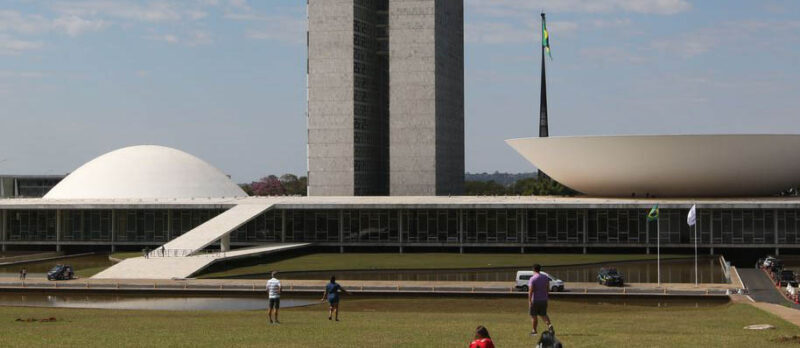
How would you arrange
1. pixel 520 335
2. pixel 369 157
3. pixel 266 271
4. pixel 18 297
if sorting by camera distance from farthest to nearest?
pixel 369 157 < pixel 266 271 < pixel 18 297 < pixel 520 335

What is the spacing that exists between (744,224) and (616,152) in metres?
10.7

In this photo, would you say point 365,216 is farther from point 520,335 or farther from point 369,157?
point 520,335

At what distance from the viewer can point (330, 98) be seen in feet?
385

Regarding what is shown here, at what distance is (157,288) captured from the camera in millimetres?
50469

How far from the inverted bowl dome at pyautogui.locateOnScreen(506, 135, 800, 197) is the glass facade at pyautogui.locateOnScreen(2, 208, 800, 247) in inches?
151

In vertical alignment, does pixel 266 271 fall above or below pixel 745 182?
below

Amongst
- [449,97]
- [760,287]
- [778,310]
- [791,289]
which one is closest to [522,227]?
[760,287]

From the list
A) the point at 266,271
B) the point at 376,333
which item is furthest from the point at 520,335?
the point at 266,271

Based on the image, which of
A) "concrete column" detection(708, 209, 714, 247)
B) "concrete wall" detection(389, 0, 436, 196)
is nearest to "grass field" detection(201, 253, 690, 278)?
"concrete column" detection(708, 209, 714, 247)

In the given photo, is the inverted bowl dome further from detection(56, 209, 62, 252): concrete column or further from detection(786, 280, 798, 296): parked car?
detection(56, 209, 62, 252): concrete column

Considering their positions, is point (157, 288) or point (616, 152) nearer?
point (157, 288)

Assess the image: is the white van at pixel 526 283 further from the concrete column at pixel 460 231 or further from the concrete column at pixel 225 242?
the concrete column at pixel 225 242

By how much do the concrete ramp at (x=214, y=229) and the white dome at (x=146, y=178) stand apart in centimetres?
2257

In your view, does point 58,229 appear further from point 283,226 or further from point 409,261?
point 409,261
